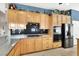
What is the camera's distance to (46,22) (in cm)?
677

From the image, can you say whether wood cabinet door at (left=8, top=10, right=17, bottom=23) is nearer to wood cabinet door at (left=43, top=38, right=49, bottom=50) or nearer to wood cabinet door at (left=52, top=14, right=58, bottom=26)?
wood cabinet door at (left=43, top=38, right=49, bottom=50)

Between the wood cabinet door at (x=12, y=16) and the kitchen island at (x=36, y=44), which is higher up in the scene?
the wood cabinet door at (x=12, y=16)

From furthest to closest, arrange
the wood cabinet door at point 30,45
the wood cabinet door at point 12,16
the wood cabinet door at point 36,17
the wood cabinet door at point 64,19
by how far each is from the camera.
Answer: the wood cabinet door at point 64,19
the wood cabinet door at point 36,17
the wood cabinet door at point 30,45
the wood cabinet door at point 12,16

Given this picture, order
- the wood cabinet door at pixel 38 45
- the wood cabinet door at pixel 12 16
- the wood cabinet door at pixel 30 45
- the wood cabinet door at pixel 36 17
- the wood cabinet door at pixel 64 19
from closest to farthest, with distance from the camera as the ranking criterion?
the wood cabinet door at pixel 12 16 → the wood cabinet door at pixel 30 45 → the wood cabinet door at pixel 38 45 → the wood cabinet door at pixel 36 17 → the wood cabinet door at pixel 64 19

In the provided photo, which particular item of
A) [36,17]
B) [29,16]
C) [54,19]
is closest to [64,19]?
[54,19]

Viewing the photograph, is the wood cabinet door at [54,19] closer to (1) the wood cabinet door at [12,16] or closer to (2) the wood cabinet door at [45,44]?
(2) the wood cabinet door at [45,44]

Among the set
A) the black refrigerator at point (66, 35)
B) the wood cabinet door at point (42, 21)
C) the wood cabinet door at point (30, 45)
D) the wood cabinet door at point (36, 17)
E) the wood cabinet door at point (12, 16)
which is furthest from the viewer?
the black refrigerator at point (66, 35)

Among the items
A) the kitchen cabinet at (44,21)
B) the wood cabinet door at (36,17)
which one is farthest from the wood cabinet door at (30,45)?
the kitchen cabinet at (44,21)

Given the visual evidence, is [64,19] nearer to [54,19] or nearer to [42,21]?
[54,19]

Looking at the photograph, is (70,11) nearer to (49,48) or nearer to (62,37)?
(62,37)

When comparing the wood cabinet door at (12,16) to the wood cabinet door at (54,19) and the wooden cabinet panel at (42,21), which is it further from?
the wood cabinet door at (54,19)

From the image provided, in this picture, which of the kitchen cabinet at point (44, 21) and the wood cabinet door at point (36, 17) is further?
the kitchen cabinet at point (44, 21)

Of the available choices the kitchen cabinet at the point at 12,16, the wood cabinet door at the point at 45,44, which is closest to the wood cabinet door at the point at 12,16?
the kitchen cabinet at the point at 12,16

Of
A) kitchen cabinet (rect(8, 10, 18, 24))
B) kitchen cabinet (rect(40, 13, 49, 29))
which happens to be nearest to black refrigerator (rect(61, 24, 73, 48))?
kitchen cabinet (rect(40, 13, 49, 29))
